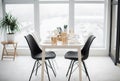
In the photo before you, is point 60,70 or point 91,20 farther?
point 91,20

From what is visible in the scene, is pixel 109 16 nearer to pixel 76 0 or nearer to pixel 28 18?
pixel 76 0

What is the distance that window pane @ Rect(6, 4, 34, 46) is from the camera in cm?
621

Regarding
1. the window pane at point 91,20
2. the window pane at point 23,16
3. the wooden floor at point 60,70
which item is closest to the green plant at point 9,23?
the window pane at point 23,16

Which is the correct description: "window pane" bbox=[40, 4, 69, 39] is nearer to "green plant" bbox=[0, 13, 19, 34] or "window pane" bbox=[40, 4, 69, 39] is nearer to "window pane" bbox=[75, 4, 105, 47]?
"window pane" bbox=[75, 4, 105, 47]

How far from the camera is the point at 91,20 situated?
6199mm

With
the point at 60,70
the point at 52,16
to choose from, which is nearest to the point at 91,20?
the point at 52,16

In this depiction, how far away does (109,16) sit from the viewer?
5.84 m

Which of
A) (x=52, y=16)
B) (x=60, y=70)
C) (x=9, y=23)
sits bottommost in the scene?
(x=60, y=70)

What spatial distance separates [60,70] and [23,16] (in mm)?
2373

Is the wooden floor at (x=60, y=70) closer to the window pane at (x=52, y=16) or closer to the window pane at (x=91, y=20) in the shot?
the window pane at (x=91, y=20)

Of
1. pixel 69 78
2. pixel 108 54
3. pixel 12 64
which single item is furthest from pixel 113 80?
pixel 12 64

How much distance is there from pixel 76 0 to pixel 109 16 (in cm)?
103

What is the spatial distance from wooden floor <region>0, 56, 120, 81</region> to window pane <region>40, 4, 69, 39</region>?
1.02 m

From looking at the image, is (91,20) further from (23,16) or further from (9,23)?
(9,23)
